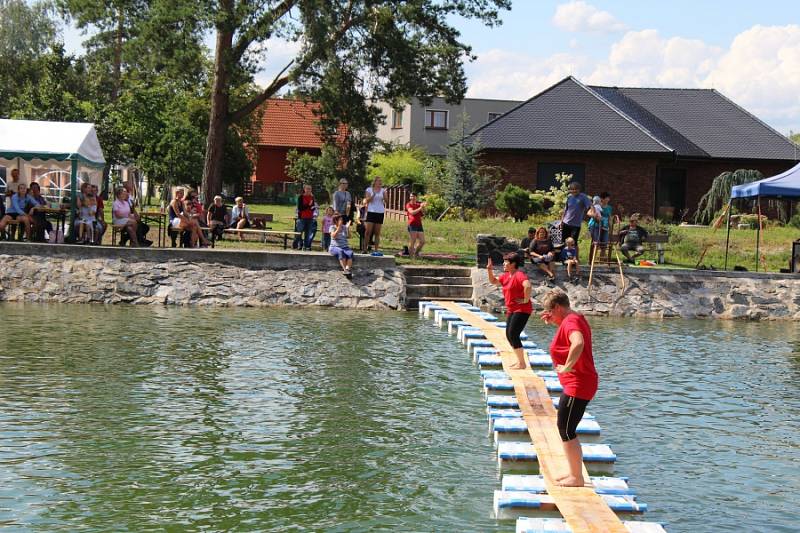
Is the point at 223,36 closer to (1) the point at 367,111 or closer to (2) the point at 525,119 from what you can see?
(1) the point at 367,111

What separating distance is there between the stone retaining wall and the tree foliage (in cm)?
1607

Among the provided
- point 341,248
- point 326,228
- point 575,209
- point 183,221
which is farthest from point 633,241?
point 183,221

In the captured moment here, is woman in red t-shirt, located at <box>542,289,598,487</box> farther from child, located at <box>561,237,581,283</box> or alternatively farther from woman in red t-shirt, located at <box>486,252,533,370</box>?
child, located at <box>561,237,581,283</box>

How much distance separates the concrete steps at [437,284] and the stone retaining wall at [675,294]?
0.22 metres

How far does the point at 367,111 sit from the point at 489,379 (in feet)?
53.3

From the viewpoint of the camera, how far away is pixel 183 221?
71.7 ft

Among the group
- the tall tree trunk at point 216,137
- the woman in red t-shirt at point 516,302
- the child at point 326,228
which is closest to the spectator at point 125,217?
the child at point 326,228

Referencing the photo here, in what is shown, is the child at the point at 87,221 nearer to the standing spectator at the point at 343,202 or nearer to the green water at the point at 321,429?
the green water at the point at 321,429

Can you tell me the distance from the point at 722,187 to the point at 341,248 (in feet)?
69.5

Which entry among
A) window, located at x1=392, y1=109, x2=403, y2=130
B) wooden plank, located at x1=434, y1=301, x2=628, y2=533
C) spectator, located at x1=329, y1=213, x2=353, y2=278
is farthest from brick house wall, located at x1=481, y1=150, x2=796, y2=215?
window, located at x1=392, y1=109, x2=403, y2=130

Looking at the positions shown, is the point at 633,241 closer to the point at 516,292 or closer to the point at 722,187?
the point at 516,292

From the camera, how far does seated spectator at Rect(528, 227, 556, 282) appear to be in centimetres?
2123

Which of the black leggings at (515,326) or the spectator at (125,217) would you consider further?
the spectator at (125,217)

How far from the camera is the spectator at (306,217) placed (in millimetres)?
23027
